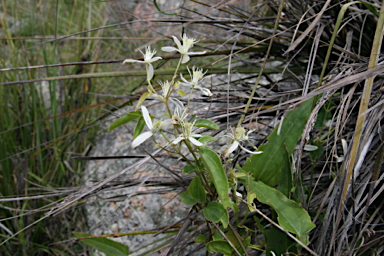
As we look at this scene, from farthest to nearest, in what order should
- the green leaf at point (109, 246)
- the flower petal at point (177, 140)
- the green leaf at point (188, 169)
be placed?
the green leaf at point (109, 246), the green leaf at point (188, 169), the flower petal at point (177, 140)

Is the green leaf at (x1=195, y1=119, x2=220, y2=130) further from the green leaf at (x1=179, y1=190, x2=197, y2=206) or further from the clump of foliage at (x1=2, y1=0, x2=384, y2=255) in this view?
the green leaf at (x1=179, y1=190, x2=197, y2=206)

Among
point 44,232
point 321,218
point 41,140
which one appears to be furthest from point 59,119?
point 321,218

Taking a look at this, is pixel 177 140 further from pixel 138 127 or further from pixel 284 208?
pixel 284 208

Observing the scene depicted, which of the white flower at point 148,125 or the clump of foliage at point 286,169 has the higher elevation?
the white flower at point 148,125

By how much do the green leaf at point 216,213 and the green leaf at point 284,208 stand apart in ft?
0.24

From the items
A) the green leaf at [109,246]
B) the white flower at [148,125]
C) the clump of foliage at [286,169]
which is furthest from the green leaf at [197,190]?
the green leaf at [109,246]

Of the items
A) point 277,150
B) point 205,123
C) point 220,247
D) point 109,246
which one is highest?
point 205,123

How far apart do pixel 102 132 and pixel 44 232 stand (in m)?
0.46

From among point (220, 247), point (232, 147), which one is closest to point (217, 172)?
point (232, 147)

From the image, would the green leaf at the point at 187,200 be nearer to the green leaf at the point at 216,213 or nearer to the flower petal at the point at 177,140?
the green leaf at the point at 216,213

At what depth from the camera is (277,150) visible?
2.34 ft

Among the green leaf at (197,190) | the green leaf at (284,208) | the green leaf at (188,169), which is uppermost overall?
the green leaf at (188,169)

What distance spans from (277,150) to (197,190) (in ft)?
0.67

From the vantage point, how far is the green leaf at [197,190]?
597 millimetres
